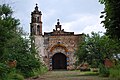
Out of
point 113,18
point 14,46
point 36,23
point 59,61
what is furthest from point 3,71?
point 59,61

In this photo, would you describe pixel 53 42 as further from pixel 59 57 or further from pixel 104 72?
pixel 104 72

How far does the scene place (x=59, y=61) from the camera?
188 ft

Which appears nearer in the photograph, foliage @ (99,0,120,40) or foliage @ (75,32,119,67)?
foliage @ (99,0,120,40)

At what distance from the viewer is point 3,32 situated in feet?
56.7

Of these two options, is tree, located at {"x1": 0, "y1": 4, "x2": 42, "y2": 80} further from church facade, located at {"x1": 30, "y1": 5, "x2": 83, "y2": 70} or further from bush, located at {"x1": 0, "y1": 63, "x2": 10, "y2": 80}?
church facade, located at {"x1": 30, "y1": 5, "x2": 83, "y2": 70}

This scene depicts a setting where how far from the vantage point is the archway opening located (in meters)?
56.7

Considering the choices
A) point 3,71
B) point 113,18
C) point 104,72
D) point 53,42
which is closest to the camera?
point 113,18

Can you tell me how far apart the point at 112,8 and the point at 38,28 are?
4061 cm

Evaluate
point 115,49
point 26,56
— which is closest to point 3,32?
point 26,56

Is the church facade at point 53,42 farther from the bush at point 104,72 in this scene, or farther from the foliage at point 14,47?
the bush at point 104,72

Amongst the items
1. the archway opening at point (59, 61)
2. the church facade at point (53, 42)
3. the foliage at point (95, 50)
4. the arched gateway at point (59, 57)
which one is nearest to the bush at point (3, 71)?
the foliage at point (95, 50)

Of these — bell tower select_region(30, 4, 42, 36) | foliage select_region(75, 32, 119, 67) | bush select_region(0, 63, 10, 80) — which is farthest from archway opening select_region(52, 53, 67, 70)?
bush select_region(0, 63, 10, 80)

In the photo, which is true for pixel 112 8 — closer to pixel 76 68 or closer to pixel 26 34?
pixel 26 34

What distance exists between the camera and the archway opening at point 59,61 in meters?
56.7
